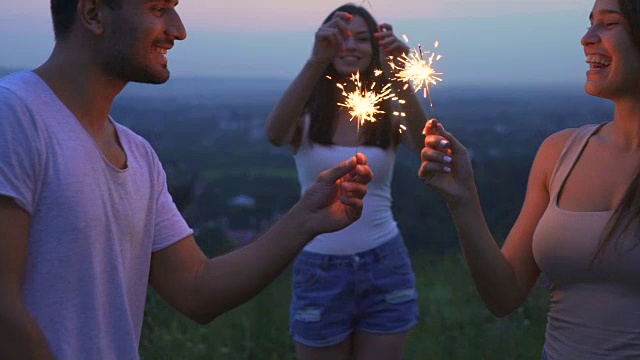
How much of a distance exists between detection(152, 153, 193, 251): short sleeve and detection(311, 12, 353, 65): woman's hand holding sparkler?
1667 millimetres

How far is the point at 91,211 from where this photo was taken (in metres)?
2.04

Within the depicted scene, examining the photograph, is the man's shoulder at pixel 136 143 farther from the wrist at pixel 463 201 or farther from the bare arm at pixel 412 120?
the bare arm at pixel 412 120

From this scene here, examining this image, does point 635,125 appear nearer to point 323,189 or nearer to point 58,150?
point 323,189

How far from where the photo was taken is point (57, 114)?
206 cm

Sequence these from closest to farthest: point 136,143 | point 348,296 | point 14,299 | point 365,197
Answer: point 14,299
point 136,143
point 348,296
point 365,197

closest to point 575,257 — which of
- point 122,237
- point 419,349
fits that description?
point 122,237

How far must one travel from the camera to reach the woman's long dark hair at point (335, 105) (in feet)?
13.4

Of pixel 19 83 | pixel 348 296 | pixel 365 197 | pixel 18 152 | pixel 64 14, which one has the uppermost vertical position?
pixel 64 14

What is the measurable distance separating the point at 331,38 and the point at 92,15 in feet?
6.16

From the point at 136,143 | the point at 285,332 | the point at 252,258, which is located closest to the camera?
the point at 136,143

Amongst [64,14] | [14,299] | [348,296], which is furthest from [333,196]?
[348,296]

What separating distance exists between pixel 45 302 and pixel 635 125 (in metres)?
1.87

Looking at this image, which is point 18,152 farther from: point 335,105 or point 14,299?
point 335,105

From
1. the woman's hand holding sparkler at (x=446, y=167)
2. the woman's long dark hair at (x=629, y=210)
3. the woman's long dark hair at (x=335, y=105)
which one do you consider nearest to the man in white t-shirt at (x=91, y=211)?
the woman's hand holding sparkler at (x=446, y=167)
